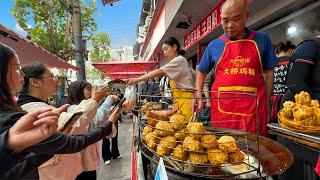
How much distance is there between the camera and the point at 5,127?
1295mm

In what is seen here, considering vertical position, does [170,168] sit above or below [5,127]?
below

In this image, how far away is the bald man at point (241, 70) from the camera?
2264mm

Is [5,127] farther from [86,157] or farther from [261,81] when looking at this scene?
[86,157]

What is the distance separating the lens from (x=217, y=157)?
4.47ft

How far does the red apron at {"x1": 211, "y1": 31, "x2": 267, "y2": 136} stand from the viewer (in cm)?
225

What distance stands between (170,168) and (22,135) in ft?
2.13

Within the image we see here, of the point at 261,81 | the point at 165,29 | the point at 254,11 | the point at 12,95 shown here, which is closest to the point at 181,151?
the point at 12,95

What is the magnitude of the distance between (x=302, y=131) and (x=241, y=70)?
2.05 feet

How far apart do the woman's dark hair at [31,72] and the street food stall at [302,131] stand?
187 cm

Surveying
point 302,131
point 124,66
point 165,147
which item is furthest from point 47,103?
point 124,66

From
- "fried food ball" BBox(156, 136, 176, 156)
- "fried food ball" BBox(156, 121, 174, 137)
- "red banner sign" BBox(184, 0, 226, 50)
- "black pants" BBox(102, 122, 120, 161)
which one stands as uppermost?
"red banner sign" BBox(184, 0, 226, 50)

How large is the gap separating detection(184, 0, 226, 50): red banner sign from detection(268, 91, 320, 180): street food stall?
3848mm

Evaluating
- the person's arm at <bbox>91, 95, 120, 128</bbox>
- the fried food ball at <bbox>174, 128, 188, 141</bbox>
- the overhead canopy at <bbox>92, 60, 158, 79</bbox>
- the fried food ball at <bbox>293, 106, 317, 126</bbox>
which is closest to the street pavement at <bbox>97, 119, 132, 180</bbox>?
the person's arm at <bbox>91, 95, 120, 128</bbox>

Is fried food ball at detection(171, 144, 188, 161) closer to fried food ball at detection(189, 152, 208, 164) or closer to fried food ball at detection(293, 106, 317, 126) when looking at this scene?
fried food ball at detection(189, 152, 208, 164)
